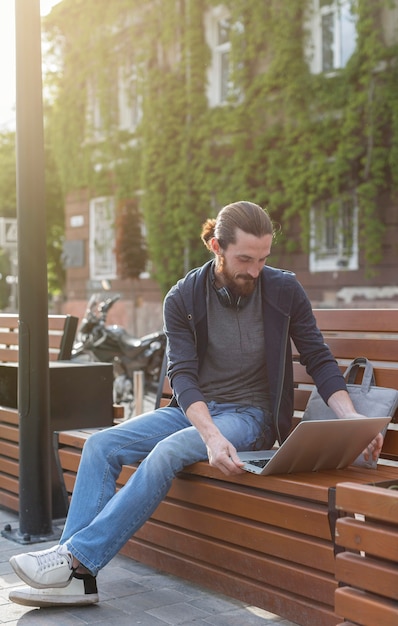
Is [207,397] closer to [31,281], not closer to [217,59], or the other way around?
[31,281]

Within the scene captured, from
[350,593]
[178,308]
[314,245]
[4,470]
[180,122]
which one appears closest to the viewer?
[350,593]

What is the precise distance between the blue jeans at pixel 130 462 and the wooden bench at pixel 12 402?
163 centimetres

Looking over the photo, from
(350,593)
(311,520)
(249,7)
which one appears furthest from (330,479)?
(249,7)

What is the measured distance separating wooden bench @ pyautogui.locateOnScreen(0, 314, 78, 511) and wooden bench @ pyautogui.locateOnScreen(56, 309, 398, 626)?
1284 mm

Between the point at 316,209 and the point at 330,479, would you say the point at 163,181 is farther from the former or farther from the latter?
the point at 330,479

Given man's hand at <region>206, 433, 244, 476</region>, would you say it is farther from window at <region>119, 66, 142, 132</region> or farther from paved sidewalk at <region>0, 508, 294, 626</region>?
window at <region>119, 66, 142, 132</region>

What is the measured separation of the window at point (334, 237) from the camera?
17.2 meters

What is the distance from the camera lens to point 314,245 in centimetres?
1781

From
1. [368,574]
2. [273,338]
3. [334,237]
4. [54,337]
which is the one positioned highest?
[334,237]

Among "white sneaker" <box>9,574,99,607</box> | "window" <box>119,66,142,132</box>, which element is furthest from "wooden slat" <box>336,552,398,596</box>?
"window" <box>119,66,142,132</box>

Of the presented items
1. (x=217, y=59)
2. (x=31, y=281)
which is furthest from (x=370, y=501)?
(x=217, y=59)

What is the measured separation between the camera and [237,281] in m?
4.22

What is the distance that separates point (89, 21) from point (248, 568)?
2166 cm

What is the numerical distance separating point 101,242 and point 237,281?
20.7 meters
